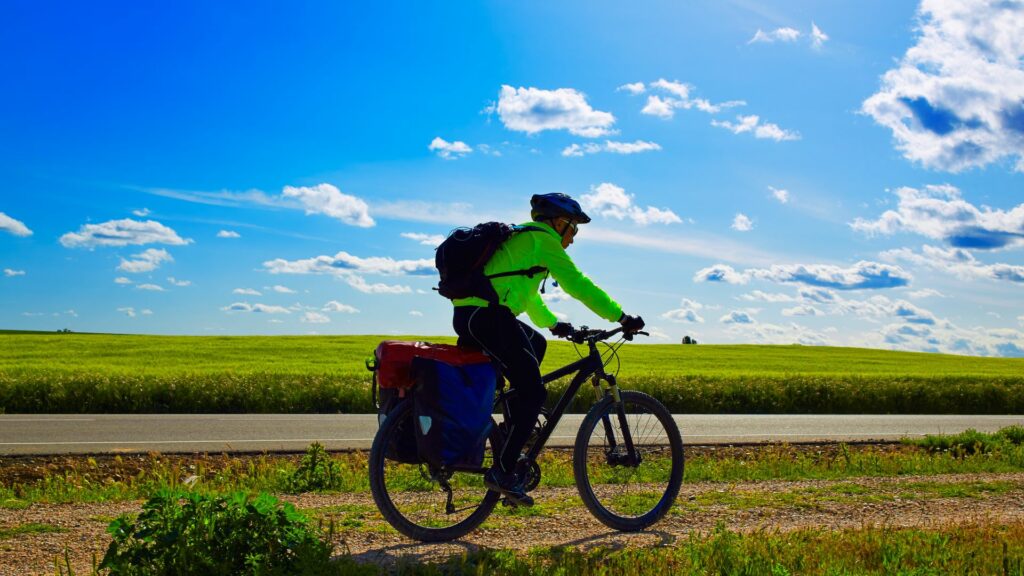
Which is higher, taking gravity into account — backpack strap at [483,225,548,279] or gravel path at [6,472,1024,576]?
backpack strap at [483,225,548,279]

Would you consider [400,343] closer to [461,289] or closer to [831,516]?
[461,289]

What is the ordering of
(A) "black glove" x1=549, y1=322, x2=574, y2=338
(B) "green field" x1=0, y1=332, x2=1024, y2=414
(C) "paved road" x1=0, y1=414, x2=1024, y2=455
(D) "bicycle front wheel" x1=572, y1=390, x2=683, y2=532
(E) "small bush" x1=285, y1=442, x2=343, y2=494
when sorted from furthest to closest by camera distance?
(B) "green field" x1=0, y1=332, x2=1024, y2=414, (C) "paved road" x1=0, y1=414, x2=1024, y2=455, (E) "small bush" x1=285, y1=442, x2=343, y2=494, (D) "bicycle front wheel" x1=572, y1=390, x2=683, y2=532, (A) "black glove" x1=549, y1=322, x2=574, y2=338

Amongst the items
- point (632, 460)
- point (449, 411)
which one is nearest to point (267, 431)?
point (632, 460)

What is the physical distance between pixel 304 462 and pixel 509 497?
3.33 m

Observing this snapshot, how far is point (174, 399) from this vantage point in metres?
18.0

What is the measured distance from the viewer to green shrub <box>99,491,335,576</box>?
14.5 feet

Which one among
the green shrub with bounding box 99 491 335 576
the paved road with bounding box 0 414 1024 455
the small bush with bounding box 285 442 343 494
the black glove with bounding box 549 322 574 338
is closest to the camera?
the green shrub with bounding box 99 491 335 576

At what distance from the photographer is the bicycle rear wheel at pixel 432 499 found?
5781 millimetres

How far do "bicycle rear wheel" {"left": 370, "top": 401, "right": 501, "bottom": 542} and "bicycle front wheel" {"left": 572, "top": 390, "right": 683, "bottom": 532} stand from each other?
828 millimetres

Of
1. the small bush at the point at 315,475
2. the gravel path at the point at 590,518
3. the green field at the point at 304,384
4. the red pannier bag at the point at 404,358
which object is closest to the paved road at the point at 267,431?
the green field at the point at 304,384

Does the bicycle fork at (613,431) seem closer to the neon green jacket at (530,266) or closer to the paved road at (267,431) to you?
the neon green jacket at (530,266)

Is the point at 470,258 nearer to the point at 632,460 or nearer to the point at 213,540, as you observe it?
the point at 632,460

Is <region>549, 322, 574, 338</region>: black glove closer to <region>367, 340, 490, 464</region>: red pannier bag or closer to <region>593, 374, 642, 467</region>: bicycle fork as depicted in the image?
<region>593, 374, 642, 467</region>: bicycle fork

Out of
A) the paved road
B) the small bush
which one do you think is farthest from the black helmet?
the paved road
